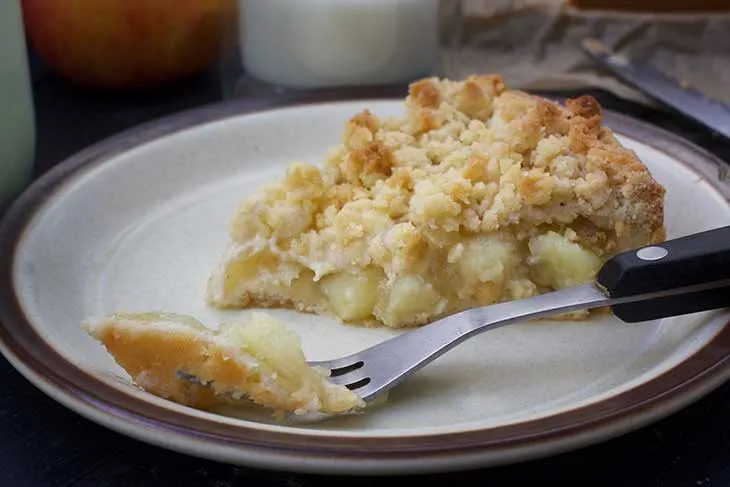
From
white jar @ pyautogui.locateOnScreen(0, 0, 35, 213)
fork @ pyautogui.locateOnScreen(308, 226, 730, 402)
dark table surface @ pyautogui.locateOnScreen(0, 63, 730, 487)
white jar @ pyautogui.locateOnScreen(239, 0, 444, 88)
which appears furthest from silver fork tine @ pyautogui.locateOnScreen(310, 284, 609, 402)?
white jar @ pyautogui.locateOnScreen(239, 0, 444, 88)

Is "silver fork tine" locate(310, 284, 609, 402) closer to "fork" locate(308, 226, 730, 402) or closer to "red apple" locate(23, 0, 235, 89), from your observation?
"fork" locate(308, 226, 730, 402)

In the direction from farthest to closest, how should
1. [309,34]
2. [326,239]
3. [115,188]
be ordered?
[309,34] < [115,188] < [326,239]

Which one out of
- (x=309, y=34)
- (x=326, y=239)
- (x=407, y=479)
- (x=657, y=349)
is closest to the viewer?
(x=407, y=479)

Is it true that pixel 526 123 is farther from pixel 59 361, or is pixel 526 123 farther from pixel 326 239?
pixel 59 361

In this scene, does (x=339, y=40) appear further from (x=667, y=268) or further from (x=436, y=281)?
(x=667, y=268)

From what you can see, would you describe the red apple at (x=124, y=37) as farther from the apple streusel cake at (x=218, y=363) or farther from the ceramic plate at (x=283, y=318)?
the apple streusel cake at (x=218, y=363)

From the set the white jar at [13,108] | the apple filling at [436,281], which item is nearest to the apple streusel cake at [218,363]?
the apple filling at [436,281]

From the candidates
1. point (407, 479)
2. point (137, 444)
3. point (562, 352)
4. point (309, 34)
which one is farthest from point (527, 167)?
point (309, 34)
